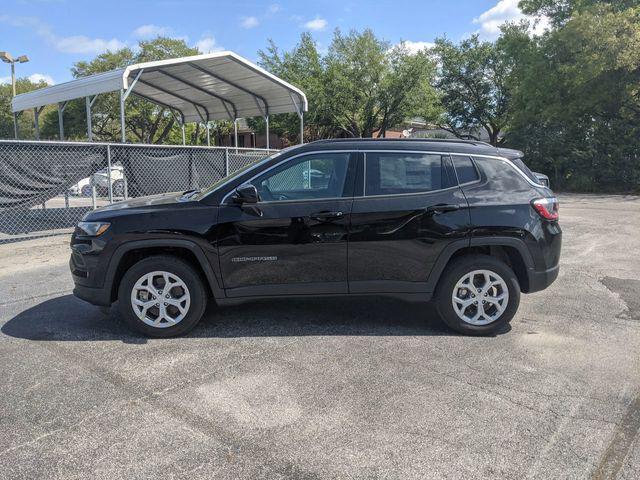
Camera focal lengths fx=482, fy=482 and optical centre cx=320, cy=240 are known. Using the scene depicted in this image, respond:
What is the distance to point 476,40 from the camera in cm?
3788

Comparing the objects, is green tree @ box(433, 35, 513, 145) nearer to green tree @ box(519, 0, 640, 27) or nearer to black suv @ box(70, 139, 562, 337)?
green tree @ box(519, 0, 640, 27)

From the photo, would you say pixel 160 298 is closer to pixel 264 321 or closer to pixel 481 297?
pixel 264 321

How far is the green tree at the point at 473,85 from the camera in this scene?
1476 inches

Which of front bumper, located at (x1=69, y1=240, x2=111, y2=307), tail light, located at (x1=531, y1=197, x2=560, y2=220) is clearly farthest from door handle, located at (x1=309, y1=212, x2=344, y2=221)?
front bumper, located at (x1=69, y1=240, x2=111, y2=307)

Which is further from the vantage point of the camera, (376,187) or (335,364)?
(376,187)

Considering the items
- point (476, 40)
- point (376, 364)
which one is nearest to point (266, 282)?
point (376, 364)

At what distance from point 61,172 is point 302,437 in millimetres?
7821

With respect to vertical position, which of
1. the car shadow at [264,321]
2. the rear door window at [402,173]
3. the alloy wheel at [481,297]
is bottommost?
the car shadow at [264,321]

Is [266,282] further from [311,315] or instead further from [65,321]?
[65,321]

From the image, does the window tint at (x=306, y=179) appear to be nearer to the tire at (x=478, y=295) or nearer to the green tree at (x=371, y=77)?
the tire at (x=478, y=295)

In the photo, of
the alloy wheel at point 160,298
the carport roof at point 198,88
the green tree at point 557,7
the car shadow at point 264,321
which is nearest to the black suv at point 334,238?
the alloy wheel at point 160,298

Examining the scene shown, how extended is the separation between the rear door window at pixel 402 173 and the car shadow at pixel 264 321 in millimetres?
1331

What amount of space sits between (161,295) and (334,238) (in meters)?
1.63

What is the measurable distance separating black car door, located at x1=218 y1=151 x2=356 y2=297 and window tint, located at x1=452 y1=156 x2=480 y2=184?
96cm
